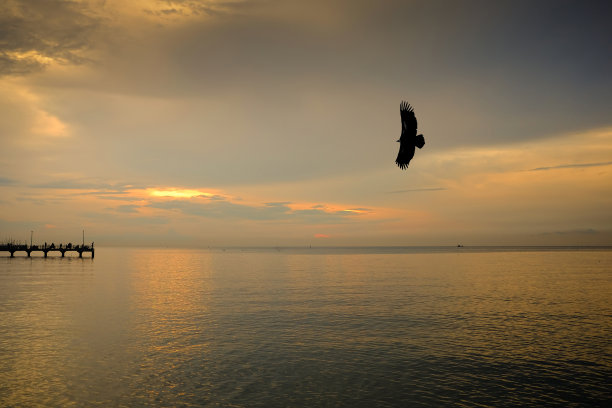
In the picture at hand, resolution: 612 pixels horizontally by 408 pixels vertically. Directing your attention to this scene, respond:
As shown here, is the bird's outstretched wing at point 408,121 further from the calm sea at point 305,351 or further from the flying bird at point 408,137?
the calm sea at point 305,351

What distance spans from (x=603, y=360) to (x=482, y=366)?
7.67 m

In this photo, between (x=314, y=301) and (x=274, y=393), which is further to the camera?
(x=314, y=301)

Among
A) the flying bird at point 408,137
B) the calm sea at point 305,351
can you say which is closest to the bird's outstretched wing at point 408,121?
the flying bird at point 408,137

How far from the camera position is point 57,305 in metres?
44.5

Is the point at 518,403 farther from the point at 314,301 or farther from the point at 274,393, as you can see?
the point at 314,301

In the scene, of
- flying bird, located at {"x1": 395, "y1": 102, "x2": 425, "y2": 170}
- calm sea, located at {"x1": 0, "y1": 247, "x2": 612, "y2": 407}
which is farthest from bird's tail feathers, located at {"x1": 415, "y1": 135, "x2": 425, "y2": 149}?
calm sea, located at {"x1": 0, "y1": 247, "x2": 612, "y2": 407}

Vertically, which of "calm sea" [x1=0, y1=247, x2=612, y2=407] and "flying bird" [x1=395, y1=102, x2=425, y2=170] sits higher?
"flying bird" [x1=395, y1=102, x2=425, y2=170]

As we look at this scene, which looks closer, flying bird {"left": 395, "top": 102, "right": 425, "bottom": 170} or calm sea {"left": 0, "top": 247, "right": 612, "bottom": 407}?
flying bird {"left": 395, "top": 102, "right": 425, "bottom": 170}

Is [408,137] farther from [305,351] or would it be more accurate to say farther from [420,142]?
[305,351]

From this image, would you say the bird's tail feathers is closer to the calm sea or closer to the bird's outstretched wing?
the bird's outstretched wing

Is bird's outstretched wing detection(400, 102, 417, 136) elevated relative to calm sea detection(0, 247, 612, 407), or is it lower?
elevated

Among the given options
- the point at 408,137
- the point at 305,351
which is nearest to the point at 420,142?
the point at 408,137

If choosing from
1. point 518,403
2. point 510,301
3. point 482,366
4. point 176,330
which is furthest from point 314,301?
point 518,403

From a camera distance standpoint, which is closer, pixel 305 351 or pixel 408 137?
pixel 408 137
